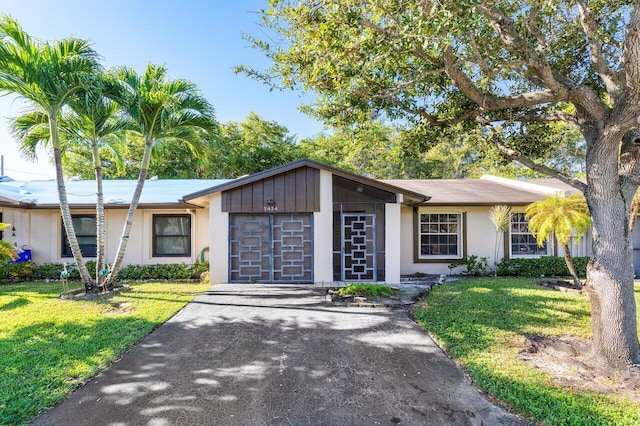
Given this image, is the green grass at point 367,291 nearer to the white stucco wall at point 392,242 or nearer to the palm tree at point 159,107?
the white stucco wall at point 392,242

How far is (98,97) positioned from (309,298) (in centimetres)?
692

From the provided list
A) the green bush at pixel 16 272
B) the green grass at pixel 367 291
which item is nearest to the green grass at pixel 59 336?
the green bush at pixel 16 272

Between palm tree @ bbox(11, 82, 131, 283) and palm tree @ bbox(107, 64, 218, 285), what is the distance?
413 mm

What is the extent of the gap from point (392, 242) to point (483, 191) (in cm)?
540

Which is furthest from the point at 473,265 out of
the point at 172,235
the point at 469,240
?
the point at 172,235

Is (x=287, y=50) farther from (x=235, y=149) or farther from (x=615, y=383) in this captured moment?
(x=235, y=149)

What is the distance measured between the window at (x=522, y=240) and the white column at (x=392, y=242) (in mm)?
5144

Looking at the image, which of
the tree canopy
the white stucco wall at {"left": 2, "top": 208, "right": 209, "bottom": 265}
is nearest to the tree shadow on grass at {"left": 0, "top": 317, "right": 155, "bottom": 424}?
the tree canopy

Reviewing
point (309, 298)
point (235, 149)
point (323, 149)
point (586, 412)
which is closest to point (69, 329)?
point (309, 298)

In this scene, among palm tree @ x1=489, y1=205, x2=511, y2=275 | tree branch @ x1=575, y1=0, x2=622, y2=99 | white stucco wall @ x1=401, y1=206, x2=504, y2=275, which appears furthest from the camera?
white stucco wall @ x1=401, y1=206, x2=504, y2=275

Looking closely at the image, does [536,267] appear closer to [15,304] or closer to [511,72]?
[511,72]

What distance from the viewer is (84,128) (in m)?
8.23

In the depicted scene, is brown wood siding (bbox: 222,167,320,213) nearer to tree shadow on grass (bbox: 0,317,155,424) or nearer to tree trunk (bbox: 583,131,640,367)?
tree shadow on grass (bbox: 0,317,155,424)

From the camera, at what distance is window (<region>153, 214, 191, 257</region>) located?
1106 cm
